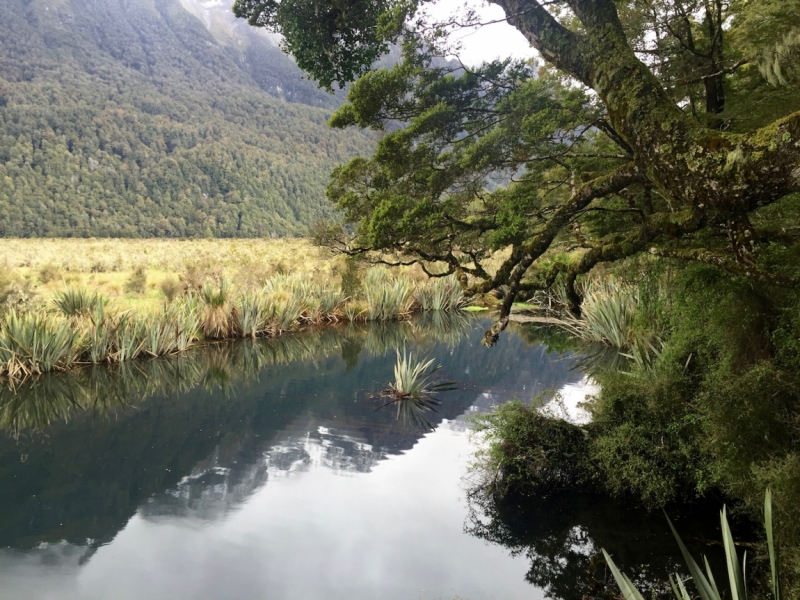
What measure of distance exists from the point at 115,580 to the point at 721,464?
14.8ft

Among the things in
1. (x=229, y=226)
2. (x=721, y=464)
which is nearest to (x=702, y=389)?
(x=721, y=464)

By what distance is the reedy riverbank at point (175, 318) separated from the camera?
8797 mm

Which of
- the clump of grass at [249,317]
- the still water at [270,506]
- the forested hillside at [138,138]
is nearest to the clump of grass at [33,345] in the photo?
the still water at [270,506]

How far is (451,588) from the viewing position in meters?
3.93

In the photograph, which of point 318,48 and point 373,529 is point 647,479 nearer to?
point 373,529

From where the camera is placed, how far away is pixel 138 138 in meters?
70.1

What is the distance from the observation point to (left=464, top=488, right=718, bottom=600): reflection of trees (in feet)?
12.7

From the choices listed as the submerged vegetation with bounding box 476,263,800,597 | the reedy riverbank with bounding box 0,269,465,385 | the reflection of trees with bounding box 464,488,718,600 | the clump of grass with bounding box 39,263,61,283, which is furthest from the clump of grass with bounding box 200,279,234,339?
the reflection of trees with bounding box 464,488,718,600

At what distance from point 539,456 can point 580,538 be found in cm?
80

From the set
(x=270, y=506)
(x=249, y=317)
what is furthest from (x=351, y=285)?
(x=270, y=506)

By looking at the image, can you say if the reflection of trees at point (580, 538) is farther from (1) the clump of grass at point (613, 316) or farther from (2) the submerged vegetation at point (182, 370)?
(2) the submerged vegetation at point (182, 370)

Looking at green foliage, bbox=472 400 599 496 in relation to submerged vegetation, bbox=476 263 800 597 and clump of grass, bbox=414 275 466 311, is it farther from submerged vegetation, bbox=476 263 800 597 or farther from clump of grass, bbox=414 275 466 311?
clump of grass, bbox=414 275 466 311

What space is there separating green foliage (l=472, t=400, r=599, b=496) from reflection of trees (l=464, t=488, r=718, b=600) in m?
0.13

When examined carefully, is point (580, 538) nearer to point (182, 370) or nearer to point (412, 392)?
point (412, 392)
